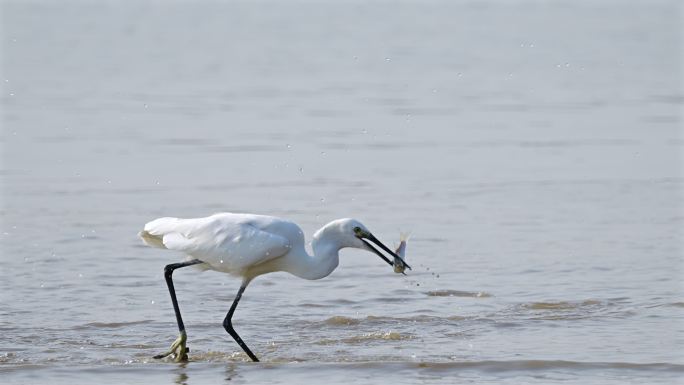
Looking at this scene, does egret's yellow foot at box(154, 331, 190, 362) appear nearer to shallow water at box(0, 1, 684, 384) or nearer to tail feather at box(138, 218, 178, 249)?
shallow water at box(0, 1, 684, 384)

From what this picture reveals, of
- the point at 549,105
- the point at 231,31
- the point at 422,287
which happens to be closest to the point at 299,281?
the point at 422,287

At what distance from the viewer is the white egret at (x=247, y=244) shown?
29.6ft

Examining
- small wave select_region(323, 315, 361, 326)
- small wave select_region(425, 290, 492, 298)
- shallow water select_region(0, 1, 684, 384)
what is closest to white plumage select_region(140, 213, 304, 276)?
shallow water select_region(0, 1, 684, 384)

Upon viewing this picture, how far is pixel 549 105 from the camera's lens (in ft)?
72.7

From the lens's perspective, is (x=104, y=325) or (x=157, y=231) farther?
(x=104, y=325)

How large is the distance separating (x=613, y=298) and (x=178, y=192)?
5.87m

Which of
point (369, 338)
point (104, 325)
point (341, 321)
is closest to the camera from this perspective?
point (369, 338)

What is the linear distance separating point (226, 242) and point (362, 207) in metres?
5.33

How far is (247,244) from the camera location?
8992 millimetres

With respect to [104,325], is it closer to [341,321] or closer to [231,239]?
[231,239]

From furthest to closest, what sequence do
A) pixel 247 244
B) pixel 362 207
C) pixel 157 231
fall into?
1. pixel 362 207
2. pixel 157 231
3. pixel 247 244

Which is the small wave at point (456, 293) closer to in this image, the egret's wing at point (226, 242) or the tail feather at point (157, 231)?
the egret's wing at point (226, 242)

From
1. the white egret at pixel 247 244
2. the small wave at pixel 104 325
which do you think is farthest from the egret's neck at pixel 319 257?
the small wave at pixel 104 325

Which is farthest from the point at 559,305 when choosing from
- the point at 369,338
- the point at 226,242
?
the point at 226,242
